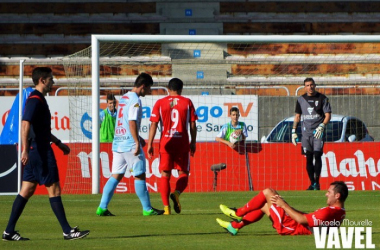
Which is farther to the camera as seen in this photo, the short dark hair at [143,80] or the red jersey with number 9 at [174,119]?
the red jersey with number 9 at [174,119]

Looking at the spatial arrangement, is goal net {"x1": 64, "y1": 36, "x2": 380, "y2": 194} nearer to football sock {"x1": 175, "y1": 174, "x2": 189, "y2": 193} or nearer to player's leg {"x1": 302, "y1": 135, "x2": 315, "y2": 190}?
player's leg {"x1": 302, "y1": 135, "x2": 315, "y2": 190}

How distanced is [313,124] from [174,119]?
550cm

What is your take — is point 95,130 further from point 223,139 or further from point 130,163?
point 130,163

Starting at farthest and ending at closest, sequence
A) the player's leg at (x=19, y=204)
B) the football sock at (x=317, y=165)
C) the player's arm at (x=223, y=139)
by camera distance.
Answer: the player's arm at (x=223, y=139)
the football sock at (x=317, y=165)
the player's leg at (x=19, y=204)

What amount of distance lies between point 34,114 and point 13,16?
1818 centimetres

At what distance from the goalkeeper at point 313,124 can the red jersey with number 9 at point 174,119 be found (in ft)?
17.1

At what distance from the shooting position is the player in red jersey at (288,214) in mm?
8312

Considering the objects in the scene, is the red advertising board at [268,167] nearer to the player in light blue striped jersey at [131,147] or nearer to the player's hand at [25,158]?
the player in light blue striped jersey at [131,147]

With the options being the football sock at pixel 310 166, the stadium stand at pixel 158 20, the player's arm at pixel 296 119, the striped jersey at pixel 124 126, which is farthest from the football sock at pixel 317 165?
the stadium stand at pixel 158 20

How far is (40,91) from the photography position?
873 cm

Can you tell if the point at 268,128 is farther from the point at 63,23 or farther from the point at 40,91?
the point at 40,91

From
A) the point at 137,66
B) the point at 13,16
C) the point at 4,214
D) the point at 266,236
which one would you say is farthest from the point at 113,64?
the point at 266,236

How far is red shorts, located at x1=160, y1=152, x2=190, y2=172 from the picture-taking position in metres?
11.6

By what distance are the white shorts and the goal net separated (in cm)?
448
